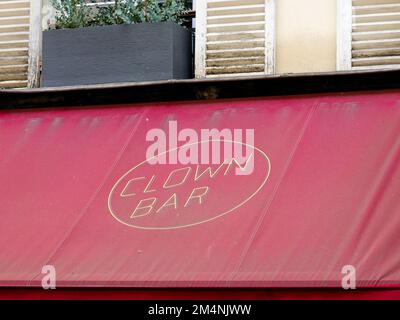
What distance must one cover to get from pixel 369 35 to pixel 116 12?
2034 millimetres

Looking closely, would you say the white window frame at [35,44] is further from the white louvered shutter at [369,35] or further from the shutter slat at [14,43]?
the white louvered shutter at [369,35]

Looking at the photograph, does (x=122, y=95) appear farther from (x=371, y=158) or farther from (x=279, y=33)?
(x=371, y=158)

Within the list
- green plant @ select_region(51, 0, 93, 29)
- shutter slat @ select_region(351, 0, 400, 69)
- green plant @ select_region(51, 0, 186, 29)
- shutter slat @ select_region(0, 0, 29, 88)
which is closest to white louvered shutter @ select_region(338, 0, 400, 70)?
shutter slat @ select_region(351, 0, 400, 69)

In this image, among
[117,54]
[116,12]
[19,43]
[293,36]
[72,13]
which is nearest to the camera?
[293,36]

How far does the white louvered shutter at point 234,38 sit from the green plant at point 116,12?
273mm

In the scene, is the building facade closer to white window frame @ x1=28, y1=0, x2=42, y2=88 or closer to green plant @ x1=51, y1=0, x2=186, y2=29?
green plant @ x1=51, y1=0, x2=186, y2=29

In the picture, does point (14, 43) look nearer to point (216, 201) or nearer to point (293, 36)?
point (293, 36)

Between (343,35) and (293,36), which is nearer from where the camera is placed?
(343,35)

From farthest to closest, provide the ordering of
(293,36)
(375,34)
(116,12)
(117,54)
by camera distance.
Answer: (116,12) < (117,54) < (293,36) < (375,34)

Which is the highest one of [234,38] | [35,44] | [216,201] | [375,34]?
[35,44]

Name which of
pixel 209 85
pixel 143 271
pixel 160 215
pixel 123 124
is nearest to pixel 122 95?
pixel 123 124

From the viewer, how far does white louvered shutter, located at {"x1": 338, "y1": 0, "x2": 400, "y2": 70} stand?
6.77 meters

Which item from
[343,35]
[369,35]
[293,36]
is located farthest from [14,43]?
[369,35]

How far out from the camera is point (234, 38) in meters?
7.18
